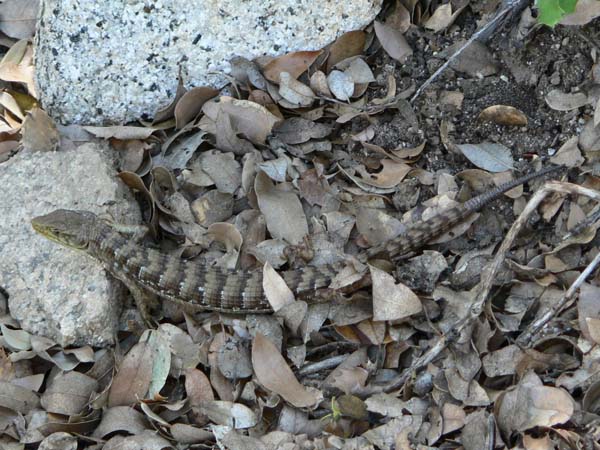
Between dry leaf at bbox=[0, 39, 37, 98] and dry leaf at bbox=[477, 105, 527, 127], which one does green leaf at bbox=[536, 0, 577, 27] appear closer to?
dry leaf at bbox=[477, 105, 527, 127]

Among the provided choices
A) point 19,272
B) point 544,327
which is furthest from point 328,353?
point 19,272

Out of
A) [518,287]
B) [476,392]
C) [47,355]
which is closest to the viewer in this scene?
[476,392]

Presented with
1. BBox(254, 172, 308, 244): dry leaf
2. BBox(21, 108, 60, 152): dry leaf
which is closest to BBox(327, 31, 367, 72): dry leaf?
BBox(254, 172, 308, 244): dry leaf

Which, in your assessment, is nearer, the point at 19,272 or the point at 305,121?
the point at 19,272

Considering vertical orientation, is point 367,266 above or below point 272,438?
above

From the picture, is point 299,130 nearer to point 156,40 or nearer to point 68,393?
point 156,40

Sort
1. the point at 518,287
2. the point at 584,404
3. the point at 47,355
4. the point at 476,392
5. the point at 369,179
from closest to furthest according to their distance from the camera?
1. the point at 584,404
2. the point at 476,392
3. the point at 518,287
4. the point at 47,355
5. the point at 369,179

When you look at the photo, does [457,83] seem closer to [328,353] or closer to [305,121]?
[305,121]

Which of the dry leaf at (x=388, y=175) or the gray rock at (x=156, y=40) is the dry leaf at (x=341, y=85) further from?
the dry leaf at (x=388, y=175)

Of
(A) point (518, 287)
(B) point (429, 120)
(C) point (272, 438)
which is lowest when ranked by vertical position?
(C) point (272, 438)
